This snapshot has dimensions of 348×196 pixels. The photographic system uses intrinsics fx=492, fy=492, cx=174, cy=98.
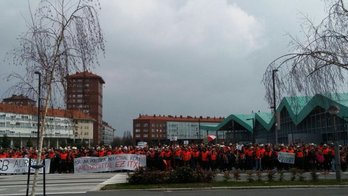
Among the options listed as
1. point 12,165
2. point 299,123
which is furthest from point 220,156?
point 299,123

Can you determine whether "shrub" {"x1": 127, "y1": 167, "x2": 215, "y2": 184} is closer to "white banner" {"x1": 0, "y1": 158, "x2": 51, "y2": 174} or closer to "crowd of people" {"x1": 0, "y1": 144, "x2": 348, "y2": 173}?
"crowd of people" {"x1": 0, "y1": 144, "x2": 348, "y2": 173}

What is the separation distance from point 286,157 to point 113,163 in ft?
32.7

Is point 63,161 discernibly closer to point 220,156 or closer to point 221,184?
point 220,156

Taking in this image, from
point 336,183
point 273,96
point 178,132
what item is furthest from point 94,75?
point 178,132

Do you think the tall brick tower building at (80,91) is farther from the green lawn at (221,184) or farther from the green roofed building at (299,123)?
the green lawn at (221,184)

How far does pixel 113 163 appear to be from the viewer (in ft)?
94.4

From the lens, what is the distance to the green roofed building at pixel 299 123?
11.6 meters

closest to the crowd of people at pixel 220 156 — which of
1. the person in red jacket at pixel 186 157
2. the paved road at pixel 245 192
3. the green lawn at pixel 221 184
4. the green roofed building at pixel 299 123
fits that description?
Answer: the person in red jacket at pixel 186 157

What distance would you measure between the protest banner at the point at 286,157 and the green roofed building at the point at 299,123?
197 centimetres

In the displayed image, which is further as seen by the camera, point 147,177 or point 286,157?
point 286,157

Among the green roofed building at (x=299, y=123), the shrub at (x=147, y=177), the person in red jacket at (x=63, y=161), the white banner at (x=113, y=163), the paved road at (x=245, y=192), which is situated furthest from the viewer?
the person in red jacket at (x=63, y=161)

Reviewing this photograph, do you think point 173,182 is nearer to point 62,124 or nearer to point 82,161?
point 62,124

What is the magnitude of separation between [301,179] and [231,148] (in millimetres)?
10041

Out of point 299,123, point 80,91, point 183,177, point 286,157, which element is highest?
point 299,123
